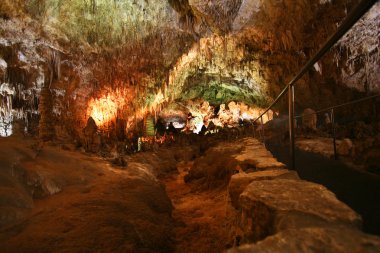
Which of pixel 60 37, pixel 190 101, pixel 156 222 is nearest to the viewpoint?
pixel 156 222

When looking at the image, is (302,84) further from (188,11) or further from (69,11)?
(69,11)

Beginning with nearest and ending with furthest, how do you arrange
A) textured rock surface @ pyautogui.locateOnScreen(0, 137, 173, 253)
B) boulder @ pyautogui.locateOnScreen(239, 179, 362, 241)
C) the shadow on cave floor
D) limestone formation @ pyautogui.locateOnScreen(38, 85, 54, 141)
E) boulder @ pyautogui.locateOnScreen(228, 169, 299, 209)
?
boulder @ pyautogui.locateOnScreen(239, 179, 362, 241)
the shadow on cave floor
boulder @ pyautogui.locateOnScreen(228, 169, 299, 209)
textured rock surface @ pyautogui.locateOnScreen(0, 137, 173, 253)
limestone formation @ pyautogui.locateOnScreen(38, 85, 54, 141)

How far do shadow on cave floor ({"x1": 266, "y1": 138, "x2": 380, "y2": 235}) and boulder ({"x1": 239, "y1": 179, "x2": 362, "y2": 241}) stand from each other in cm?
35

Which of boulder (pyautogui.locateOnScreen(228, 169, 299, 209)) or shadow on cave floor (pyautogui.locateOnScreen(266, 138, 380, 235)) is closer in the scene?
shadow on cave floor (pyautogui.locateOnScreen(266, 138, 380, 235))

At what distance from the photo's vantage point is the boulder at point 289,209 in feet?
3.69

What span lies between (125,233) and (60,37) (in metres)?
10.6

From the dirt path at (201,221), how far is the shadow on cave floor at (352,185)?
1.01 meters

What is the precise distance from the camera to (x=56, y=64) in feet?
38.3

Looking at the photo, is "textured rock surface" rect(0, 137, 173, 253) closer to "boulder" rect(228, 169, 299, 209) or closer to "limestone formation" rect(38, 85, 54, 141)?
"boulder" rect(228, 169, 299, 209)

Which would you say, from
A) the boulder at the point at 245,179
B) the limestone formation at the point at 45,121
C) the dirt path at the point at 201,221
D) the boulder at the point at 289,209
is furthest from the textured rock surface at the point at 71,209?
the limestone formation at the point at 45,121

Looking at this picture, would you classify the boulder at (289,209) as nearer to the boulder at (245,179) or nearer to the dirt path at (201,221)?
the boulder at (245,179)

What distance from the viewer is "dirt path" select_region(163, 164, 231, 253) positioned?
266cm

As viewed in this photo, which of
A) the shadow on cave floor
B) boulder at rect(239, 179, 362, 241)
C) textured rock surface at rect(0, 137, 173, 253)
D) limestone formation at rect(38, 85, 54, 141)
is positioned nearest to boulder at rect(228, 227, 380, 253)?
boulder at rect(239, 179, 362, 241)

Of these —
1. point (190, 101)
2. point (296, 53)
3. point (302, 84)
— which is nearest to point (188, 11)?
point (296, 53)
